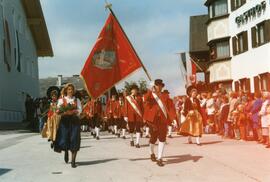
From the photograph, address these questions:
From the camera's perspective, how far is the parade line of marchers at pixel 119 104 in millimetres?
11523

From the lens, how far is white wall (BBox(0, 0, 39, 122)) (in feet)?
112

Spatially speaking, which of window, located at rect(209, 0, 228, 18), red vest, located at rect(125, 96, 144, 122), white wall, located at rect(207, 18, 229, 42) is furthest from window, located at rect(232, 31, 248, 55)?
red vest, located at rect(125, 96, 144, 122)

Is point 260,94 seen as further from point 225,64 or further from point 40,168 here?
point 225,64

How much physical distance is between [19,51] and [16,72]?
6.73ft

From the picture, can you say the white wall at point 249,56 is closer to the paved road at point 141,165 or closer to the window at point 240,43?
the window at point 240,43

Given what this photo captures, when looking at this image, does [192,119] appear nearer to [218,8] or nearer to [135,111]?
[135,111]

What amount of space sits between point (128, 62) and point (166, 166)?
4015 millimetres

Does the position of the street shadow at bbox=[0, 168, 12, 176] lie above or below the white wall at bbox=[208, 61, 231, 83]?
below

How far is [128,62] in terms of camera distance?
556 inches

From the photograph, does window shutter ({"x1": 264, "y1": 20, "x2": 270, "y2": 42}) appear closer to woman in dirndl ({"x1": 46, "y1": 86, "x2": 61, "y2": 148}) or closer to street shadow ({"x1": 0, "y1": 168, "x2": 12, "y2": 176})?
woman in dirndl ({"x1": 46, "y1": 86, "x2": 61, "y2": 148})

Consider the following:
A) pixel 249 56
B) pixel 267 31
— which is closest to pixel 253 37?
pixel 249 56

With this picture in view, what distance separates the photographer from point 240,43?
115 ft

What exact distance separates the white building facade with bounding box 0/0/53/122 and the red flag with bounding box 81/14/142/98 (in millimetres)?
18117

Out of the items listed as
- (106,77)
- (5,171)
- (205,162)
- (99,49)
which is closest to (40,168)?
(5,171)
